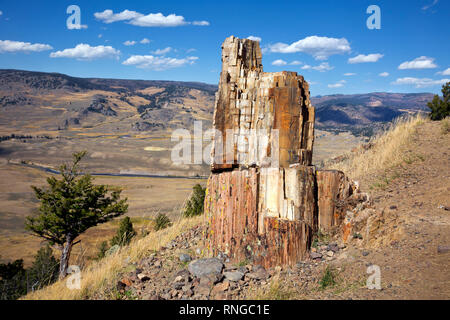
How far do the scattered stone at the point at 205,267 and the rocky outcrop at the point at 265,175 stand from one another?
14.2 inches

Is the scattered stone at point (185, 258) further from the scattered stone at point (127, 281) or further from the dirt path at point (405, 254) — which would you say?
the dirt path at point (405, 254)

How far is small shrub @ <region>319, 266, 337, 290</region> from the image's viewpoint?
4824mm

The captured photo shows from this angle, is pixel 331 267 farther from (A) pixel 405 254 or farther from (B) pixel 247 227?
(B) pixel 247 227

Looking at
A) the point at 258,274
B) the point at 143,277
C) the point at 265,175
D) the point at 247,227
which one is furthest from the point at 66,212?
the point at 258,274

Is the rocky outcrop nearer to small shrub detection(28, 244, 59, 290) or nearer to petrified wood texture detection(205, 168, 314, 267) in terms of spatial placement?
petrified wood texture detection(205, 168, 314, 267)

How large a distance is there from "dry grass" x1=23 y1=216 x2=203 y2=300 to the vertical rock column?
1769 mm

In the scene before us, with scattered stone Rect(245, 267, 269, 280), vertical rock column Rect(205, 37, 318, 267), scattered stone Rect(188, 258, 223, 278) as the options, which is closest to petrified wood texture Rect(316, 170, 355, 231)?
vertical rock column Rect(205, 37, 318, 267)

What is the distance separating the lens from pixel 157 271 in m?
5.98

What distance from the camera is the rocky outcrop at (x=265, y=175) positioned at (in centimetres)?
576

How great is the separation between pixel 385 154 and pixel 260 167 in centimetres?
721

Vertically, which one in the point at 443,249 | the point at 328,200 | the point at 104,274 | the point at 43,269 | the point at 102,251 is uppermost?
Answer: the point at 328,200

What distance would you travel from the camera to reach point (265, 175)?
6008 mm

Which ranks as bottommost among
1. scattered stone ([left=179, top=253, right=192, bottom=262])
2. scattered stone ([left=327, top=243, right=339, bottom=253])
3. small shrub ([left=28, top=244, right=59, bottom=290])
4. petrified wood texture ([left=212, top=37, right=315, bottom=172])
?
small shrub ([left=28, top=244, right=59, bottom=290])
